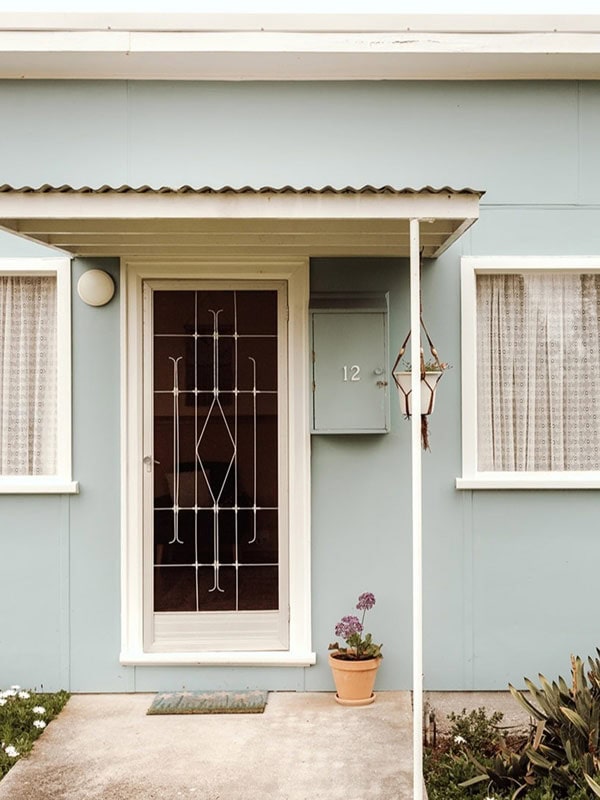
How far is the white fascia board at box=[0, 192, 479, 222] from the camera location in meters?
4.36

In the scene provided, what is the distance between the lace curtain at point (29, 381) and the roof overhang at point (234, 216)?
0.56 meters

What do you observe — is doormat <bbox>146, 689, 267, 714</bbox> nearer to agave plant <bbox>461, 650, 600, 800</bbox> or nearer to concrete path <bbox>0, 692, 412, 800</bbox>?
concrete path <bbox>0, 692, 412, 800</bbox>

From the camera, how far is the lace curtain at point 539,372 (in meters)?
5.90

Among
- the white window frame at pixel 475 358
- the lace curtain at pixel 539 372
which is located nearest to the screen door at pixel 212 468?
the white window frame at pixel 475 358

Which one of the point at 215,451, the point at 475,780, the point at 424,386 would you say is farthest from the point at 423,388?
the point at 475,780

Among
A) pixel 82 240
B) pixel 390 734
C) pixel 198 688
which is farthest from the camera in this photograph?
pixel 198 688

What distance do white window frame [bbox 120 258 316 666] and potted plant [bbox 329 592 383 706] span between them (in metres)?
0.33

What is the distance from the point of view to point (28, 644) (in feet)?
18.9

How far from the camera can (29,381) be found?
5.89 m

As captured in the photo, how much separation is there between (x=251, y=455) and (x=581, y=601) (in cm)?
226

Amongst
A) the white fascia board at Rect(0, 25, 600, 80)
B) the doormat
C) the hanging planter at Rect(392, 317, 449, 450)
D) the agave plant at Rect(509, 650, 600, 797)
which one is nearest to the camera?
the agave plant at Rect(509, 650, 600, 797)

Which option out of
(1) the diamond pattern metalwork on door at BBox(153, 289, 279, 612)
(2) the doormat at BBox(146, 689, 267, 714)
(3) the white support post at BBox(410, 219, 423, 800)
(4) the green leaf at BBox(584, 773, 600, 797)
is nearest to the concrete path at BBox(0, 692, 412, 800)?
(2) the doormat at BBox(146, 689, 267, 714)

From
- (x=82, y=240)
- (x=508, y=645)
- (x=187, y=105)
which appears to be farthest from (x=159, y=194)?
(x=508, y=645)
